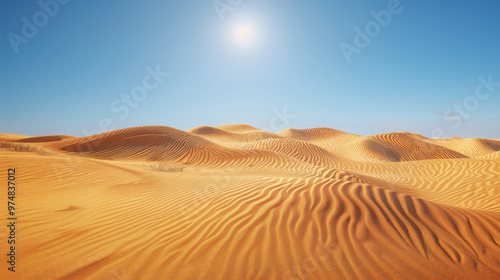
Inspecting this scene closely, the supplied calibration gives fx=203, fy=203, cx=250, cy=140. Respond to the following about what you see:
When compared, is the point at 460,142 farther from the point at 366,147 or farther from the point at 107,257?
the point at 107,257

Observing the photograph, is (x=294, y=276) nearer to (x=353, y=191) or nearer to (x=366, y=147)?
(x=353, y=191)

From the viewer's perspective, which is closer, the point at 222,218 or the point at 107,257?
the point at 107,257

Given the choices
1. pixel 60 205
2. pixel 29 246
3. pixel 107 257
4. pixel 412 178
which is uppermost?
pixel 60 205

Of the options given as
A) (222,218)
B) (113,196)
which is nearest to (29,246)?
(113,196)

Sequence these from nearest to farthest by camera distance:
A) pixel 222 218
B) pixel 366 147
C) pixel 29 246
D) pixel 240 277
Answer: pixel 240 277 < pixel 29 246 < pixel 222 218 < pixel 366 147

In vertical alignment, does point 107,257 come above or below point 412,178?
above

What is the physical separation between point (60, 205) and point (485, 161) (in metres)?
15.2

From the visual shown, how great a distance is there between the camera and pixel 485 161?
9180mm

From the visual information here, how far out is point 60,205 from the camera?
3.82m

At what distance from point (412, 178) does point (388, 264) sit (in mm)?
8913

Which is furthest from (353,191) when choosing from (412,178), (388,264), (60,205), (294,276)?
(412,178)

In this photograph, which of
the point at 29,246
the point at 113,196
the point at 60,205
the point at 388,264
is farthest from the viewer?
the point at 113,196

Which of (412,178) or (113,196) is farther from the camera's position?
(412,178)

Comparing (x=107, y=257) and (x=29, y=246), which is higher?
(x=29, y=246)
